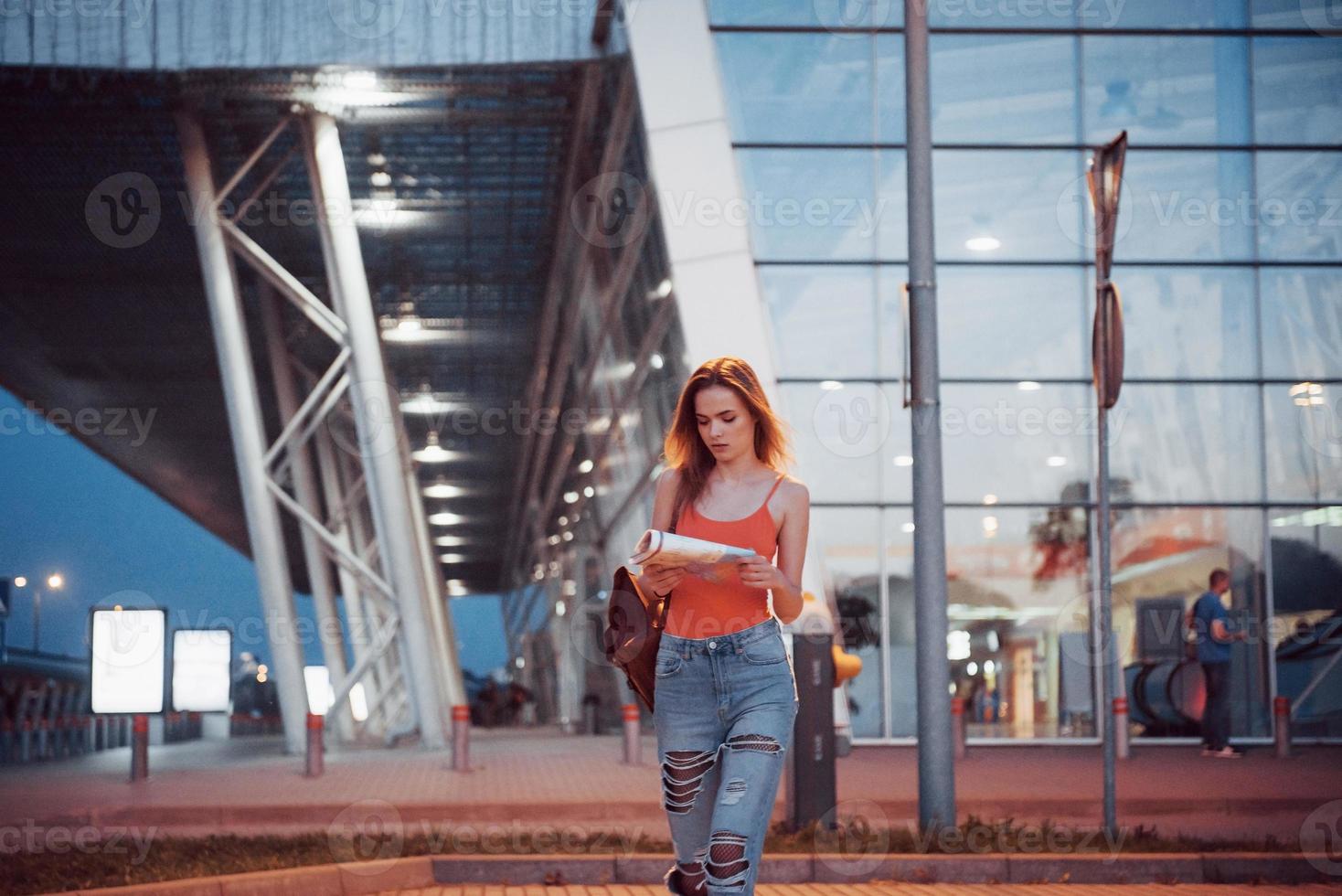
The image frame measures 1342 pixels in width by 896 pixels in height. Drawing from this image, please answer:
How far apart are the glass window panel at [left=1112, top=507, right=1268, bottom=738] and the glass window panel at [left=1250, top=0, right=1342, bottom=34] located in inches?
228

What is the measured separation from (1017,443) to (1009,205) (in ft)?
9.27

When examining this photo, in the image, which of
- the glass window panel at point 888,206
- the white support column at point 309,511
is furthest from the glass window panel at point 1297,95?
the white support column at point 309,511

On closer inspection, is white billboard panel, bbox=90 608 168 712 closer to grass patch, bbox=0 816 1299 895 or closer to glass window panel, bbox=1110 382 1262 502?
grass patch, bbox=0 816 1299 895

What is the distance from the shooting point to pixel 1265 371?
65.3 feet

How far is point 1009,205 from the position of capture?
20.0m

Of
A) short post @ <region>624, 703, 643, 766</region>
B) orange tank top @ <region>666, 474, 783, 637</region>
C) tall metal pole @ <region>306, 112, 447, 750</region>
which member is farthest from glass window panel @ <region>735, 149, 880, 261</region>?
orange tank top @ <region>666, 474, 783, 637</region>

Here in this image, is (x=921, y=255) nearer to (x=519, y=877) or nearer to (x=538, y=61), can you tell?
(x=519, y=877)

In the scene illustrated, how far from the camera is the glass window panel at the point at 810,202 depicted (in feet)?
64.2

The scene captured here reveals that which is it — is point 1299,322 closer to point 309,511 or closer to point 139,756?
point 139,756

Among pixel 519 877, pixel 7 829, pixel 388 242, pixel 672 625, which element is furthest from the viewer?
pixel 388 242

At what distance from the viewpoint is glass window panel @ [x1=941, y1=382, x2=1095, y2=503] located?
19656 mm

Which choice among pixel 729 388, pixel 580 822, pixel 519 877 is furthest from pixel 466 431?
pixel 729 388

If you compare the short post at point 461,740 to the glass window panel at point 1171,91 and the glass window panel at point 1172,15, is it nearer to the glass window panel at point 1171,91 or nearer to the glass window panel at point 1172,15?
the glass window panel at point 1171,91

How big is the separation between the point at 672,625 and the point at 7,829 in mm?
8026
